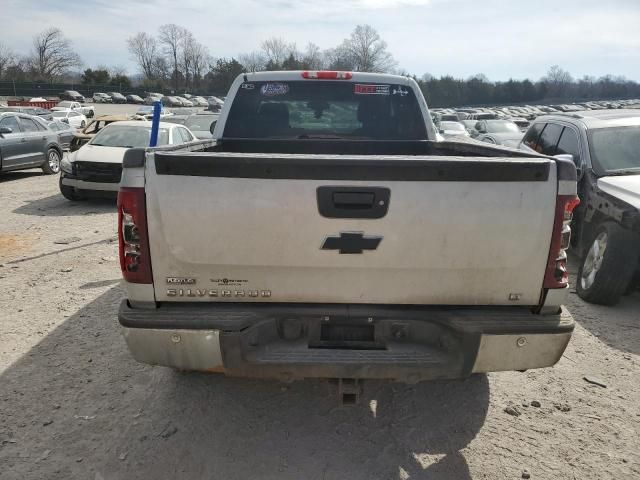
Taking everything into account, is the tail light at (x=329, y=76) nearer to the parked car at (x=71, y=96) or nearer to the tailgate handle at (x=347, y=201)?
the tailgate handle at (x=347, y=201)

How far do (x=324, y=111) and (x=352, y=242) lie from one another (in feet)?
8.35

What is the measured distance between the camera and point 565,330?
8.04 ft

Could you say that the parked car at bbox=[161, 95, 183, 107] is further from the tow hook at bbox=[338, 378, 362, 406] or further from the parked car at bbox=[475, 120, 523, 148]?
the tow hook at bbox=[338, 378, 362, 406]

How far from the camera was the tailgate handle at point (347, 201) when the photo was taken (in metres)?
2.32

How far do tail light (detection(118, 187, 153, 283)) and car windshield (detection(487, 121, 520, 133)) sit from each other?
61.5ft

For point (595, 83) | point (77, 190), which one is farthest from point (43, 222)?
point (595, 83)

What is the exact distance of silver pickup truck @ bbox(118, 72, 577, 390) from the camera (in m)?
2.32

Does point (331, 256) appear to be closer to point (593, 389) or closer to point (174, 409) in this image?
point (174, 409)

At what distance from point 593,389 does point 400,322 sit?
2.07m

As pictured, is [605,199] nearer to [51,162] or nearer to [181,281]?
[181,281]

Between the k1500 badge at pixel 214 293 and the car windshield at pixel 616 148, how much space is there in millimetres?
5104

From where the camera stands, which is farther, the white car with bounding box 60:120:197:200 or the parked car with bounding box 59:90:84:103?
the parked car with bounding box 59:90:84:103

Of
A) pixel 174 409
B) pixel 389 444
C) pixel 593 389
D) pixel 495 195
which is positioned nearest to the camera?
pixel 495 195

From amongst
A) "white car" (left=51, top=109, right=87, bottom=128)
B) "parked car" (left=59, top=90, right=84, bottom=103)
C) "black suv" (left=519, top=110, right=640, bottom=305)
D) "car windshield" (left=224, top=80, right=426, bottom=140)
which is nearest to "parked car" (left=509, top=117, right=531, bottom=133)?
"black suv" (left=519, top=110, right=640, bottom=305)
